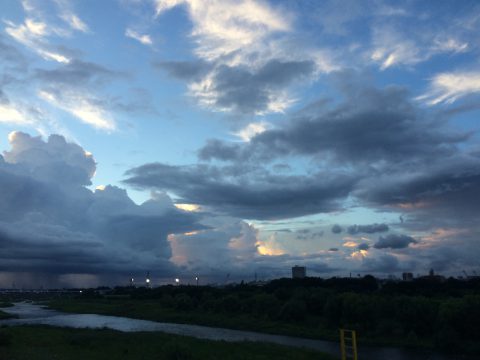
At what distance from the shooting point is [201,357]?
42.7 meters

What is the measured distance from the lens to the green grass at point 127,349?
41.7 m

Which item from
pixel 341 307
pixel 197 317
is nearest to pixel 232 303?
pixel 197 317

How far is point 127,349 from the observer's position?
48.3 meters

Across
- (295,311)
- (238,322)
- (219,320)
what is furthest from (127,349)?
(219,320)

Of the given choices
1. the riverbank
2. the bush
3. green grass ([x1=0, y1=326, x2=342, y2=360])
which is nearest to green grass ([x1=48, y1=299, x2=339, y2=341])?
the riverbank

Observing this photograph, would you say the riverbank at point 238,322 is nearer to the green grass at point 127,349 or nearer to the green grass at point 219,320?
the green grass at point 219,320

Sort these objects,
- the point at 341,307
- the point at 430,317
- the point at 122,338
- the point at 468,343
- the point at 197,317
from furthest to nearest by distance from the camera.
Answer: the point at 197,317, the point at 341,307, the point at 430,317, the point at 468,343, the point at 122,338

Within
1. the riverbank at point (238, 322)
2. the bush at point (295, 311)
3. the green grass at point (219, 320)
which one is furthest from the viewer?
the bush at point (295, 311)

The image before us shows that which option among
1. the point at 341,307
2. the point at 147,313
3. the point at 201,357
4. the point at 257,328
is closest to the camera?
the point at 201,357


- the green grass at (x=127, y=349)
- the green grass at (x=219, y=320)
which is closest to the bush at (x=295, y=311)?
the green grass at (x=219, y=320)

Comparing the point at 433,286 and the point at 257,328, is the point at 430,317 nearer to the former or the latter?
the point at 257,328

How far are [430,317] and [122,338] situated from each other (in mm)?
47632

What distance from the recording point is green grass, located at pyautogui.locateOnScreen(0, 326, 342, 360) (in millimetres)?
41688

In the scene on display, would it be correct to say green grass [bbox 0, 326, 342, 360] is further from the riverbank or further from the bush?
the bush
